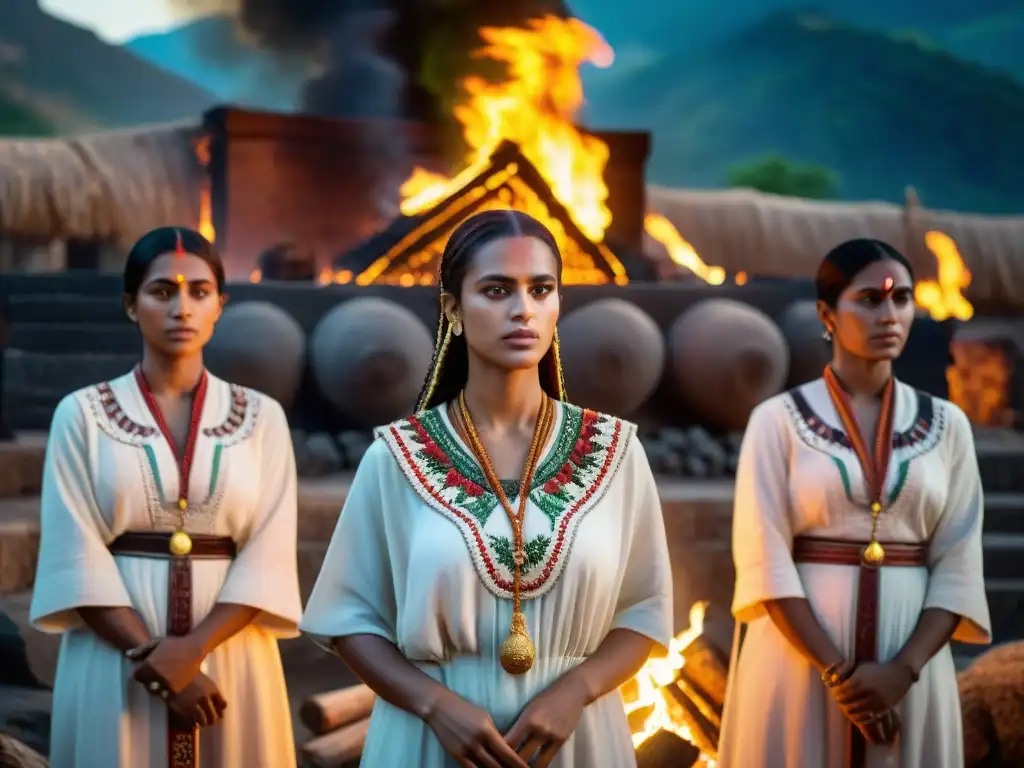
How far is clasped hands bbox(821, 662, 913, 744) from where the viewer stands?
11.8 ft

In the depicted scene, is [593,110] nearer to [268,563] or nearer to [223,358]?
[223,358]

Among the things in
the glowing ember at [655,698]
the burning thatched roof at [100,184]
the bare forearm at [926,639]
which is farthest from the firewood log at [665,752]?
the burning thatched roof at [100,184]

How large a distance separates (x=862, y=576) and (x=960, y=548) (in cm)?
30

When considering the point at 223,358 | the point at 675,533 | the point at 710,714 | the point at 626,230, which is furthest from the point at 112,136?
the point at 710,714

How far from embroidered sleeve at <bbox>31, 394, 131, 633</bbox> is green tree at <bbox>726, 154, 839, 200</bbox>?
18965mm

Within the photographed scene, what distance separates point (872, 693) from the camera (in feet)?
11.8

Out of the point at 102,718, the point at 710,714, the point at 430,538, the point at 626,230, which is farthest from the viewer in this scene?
the point at 626,230

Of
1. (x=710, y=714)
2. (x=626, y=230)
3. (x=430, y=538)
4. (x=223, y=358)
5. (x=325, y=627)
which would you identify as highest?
(x=626, y=230)

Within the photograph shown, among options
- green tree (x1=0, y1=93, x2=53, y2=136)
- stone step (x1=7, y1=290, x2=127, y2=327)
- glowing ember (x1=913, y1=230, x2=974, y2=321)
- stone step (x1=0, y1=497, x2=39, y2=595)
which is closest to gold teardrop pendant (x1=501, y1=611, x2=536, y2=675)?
stone step (x1=0, y1=497, x2=39, y2=595)

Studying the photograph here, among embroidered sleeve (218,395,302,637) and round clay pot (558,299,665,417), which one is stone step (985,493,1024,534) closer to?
round clay pot (558,299,665,417)

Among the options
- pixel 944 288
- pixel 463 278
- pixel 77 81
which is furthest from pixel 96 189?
pixel 463 278

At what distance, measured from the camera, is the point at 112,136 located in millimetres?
13383

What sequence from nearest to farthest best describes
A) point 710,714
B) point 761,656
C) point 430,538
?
point 430,538 → point 761,656 → point 710,714

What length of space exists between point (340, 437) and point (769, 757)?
12.9 ft
